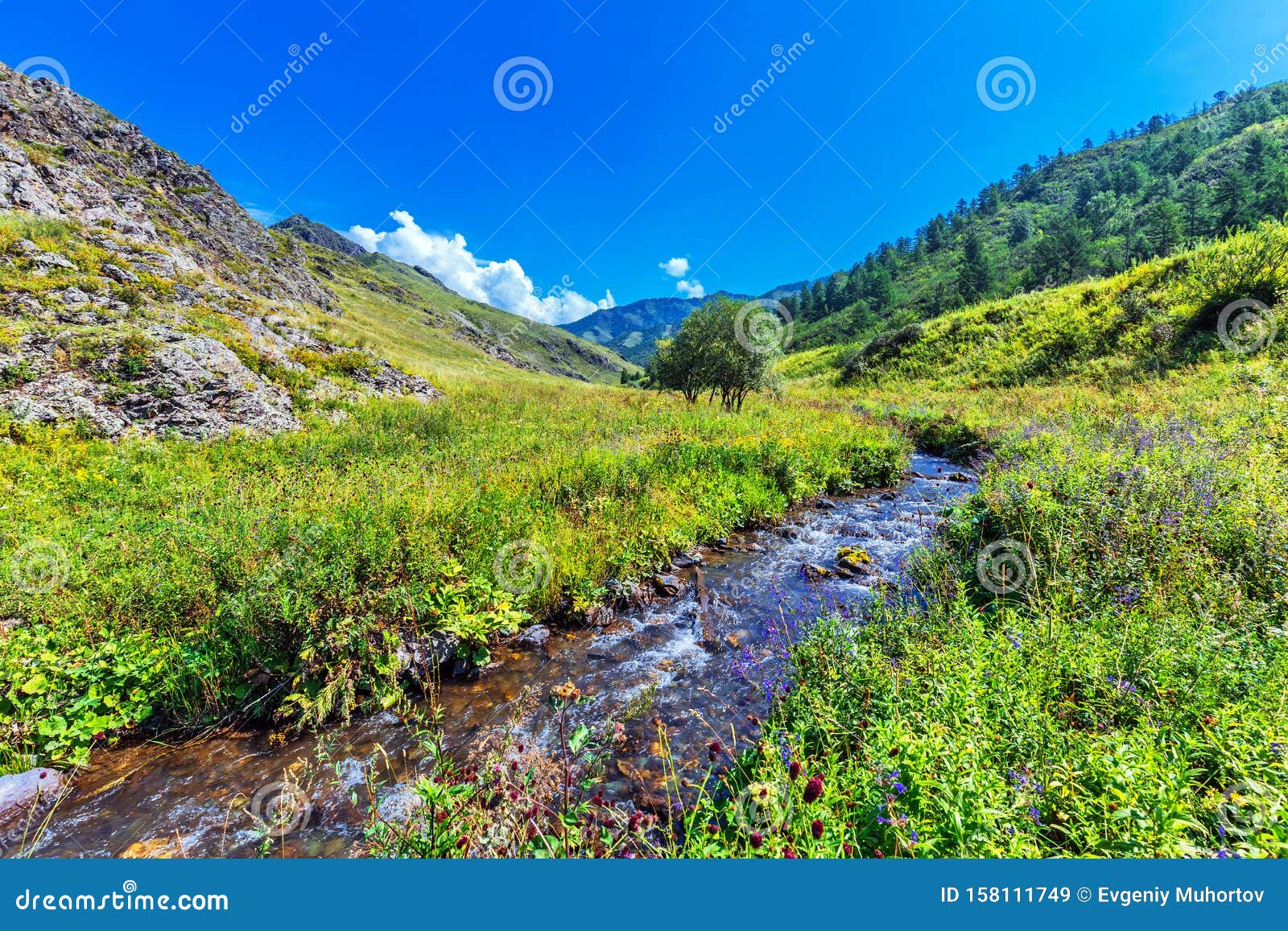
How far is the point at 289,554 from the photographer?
4.89 m

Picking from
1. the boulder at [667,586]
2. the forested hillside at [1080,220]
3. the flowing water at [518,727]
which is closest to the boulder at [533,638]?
the flowing water at [518,727]

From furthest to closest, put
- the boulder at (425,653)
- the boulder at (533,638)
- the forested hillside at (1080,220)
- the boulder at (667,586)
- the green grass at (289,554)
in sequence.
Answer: the forested hillside at (1080,220) < the boulder at (667,586) < the boulder at (533,638) < the boulder at (425,653) < the green grass at (289,554)

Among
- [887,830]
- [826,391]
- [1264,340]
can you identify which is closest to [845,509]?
[887,830]

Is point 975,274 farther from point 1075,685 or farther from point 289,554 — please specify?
point 289,554

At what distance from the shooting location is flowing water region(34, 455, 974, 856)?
3.47 m

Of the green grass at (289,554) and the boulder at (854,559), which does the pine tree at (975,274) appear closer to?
the boulder at (854,559)

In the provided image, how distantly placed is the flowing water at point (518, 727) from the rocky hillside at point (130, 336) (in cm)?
1016

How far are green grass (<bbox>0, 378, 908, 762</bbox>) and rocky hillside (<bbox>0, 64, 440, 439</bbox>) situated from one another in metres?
1.66

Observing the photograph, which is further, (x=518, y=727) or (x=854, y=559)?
(x=854, y=559)

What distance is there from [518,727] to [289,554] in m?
3.06

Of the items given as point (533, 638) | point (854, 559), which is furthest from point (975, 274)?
point (533, 638)

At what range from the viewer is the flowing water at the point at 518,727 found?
137 inches

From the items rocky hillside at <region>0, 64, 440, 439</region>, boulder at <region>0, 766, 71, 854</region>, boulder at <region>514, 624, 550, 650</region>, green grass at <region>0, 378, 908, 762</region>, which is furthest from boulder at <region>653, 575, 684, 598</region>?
rocky hillside at <region>0, 64, 440, 439</region>

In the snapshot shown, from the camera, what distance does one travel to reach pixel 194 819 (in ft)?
11.7
